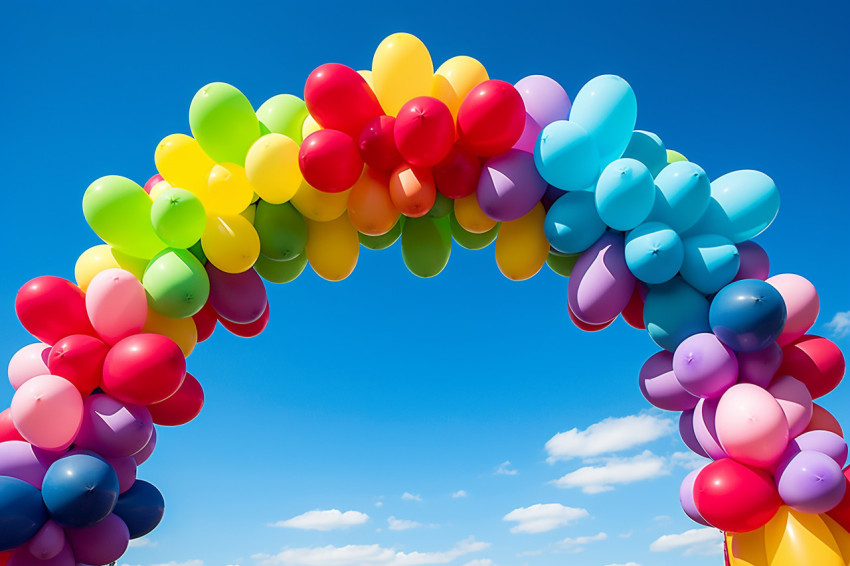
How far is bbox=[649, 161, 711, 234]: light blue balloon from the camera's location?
3.84 meters

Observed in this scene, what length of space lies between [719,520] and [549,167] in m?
2.01

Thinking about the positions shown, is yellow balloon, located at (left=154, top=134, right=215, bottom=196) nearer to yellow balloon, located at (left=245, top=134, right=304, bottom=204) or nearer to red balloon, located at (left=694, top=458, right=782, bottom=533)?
yellow balloon, located at (left=245, top=134, right=304, bottom=204)

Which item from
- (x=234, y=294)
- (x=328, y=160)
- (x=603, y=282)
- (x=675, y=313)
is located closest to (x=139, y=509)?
(x=234, y=294)

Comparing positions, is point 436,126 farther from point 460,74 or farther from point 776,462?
point 776,462

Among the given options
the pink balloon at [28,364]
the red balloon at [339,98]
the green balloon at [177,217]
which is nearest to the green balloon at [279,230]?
the green balloon at [177,217]

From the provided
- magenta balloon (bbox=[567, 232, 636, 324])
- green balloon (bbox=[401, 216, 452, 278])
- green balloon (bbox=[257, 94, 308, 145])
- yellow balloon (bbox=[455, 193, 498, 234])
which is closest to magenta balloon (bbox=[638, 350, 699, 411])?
magenta balloon (bbox=[567, 232, 636, 324])

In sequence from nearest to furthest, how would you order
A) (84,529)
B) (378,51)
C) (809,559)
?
(809,559), (84,529), (378,51)

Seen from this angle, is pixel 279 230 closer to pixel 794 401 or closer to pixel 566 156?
pixel 566 156

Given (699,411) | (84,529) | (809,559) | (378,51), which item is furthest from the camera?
(378,51)

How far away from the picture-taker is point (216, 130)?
13.3 ft

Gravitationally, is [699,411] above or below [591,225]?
below

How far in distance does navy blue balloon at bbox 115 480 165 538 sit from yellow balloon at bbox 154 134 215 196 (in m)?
1.71

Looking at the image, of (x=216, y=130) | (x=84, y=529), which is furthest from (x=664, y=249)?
(x=84, y=529)

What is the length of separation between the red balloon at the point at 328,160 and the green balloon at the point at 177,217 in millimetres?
634
